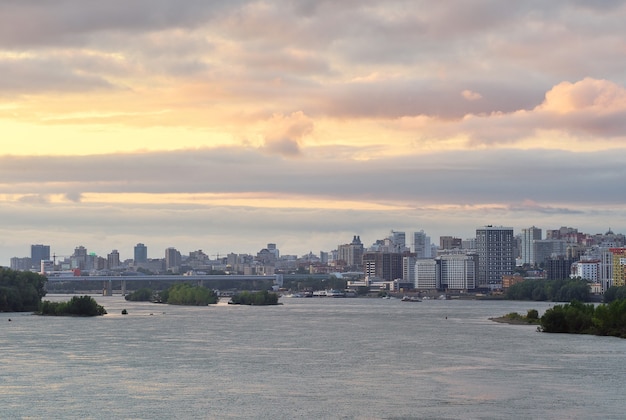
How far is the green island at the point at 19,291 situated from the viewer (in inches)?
6388

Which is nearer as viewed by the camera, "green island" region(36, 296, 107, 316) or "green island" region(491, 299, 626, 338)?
"green island" region(491, 299, 626, 338)

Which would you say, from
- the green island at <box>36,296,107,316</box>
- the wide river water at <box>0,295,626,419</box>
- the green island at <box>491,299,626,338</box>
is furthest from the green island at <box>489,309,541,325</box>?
the green island at <box>36,296,107,316</box>

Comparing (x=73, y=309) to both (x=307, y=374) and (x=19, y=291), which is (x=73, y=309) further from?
(x=307, y=374)

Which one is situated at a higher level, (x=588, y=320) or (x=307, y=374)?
(x=588, y=320)

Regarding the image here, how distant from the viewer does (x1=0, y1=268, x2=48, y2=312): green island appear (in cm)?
→ 16225

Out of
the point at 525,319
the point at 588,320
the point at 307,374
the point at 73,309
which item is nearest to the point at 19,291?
the point at 73,309

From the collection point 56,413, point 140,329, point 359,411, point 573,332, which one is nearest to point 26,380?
point 56,413

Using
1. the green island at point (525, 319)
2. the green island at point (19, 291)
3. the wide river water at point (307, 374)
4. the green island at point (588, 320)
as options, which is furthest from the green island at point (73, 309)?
the green island at point (588, 320)

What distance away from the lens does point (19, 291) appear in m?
165

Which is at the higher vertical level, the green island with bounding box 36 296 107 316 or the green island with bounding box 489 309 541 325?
the green island with bounding box 36 296 107 316

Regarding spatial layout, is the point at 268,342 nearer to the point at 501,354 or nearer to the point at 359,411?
the point at 501,354

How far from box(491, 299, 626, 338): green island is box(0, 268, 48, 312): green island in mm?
76486

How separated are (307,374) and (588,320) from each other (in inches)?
1809

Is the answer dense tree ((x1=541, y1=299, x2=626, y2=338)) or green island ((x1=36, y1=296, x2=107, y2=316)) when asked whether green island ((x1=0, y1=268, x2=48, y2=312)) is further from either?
dense tree ((x1=541, y1=299, x2=626, y2=338))
